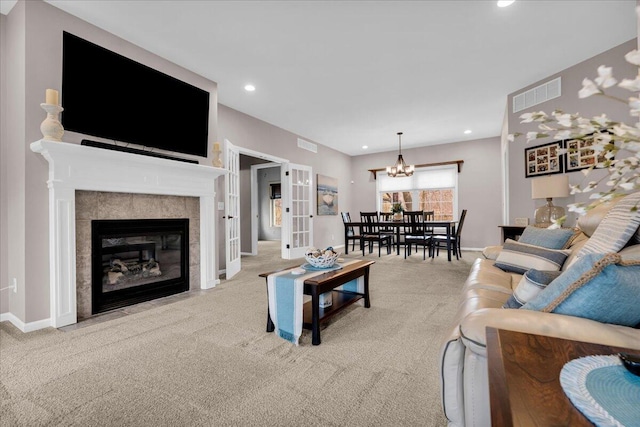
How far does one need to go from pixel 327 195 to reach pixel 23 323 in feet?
19.7

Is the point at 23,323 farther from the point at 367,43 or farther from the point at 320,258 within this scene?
the point at 367,43

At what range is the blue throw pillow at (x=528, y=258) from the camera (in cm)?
210

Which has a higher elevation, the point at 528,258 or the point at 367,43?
the point at 367,43

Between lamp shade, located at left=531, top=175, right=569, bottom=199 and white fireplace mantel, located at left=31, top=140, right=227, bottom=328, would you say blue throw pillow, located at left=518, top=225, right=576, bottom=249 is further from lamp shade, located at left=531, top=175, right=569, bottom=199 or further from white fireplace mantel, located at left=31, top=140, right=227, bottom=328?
white fireplace mantel, located at left=31, top=140, right=227, bottom=328

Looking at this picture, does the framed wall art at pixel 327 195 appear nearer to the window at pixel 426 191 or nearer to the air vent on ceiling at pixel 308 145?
the air vent on ceiling at pixel 308 145

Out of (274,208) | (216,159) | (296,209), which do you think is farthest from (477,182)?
(274,208)

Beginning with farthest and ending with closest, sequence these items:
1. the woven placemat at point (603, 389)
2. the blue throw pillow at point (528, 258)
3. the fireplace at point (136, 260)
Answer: the fireplace at point (136, 260) < the blue throw pillow at point (528, 258) < the woven placemat at point (603, 389)

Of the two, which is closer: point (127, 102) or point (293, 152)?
point (127, 102)

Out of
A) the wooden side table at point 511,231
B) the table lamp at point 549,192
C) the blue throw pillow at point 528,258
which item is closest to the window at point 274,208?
the wooden side table at point 511,231

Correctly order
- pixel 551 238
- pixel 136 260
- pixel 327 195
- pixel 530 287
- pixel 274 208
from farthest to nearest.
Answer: pixel 274 208, pixel 327 195, pixel 136 260, pixel 551 238, pixel 530 287

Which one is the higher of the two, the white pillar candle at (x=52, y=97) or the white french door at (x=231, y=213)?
the white pillar candle at (x=52, y=97)

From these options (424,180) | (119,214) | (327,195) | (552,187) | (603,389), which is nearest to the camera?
(603,389)

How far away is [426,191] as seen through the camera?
7.99 metres

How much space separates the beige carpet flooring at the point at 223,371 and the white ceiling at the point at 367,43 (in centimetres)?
274
